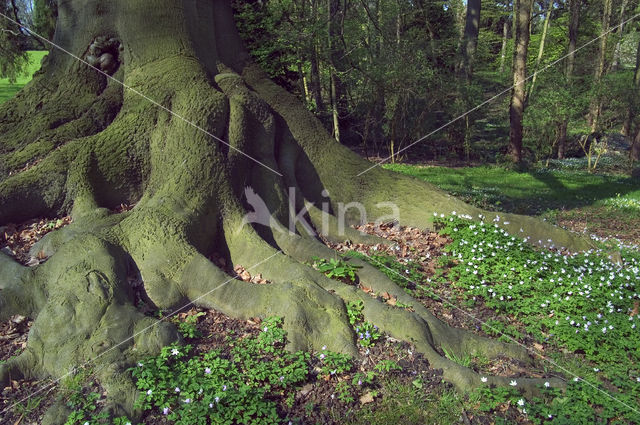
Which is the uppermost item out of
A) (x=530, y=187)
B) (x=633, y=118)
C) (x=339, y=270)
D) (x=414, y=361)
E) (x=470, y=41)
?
(x=470, y=41)

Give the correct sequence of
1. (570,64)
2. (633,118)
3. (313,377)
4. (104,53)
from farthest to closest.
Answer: (570,64) → (633,118) → (104,53) → (313,377)

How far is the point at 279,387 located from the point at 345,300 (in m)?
1.08

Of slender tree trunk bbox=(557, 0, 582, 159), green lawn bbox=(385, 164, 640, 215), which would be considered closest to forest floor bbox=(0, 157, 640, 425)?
green lawn bbox=(385, 164, 640, 215)

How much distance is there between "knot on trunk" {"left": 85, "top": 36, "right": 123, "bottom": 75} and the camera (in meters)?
5.98

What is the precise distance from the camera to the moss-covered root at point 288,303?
3863 mm

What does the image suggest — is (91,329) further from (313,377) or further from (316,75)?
(316,75)

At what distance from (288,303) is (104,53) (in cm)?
409

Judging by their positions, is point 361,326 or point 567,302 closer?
point 361,326

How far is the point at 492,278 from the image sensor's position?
534 centimetres

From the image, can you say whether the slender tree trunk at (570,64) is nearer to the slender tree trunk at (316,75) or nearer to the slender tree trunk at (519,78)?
the slender tree trunk at (519,78)

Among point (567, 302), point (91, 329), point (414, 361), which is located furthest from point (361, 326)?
point (567, 302)

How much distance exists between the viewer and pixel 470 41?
712 inches

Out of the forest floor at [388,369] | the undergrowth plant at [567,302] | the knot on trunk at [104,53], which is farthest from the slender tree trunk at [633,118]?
the knot on trunk at [104,53]

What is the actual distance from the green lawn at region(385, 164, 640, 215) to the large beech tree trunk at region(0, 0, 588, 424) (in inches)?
136
